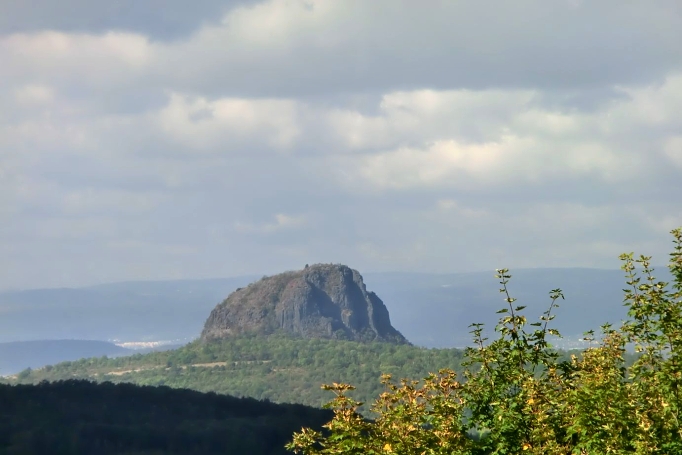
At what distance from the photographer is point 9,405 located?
589 ft

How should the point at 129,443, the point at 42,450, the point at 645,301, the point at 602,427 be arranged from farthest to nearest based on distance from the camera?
the point at 129,443, the point at 42,450, the point at 645,301, the point at 602,427

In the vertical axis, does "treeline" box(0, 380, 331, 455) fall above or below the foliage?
below

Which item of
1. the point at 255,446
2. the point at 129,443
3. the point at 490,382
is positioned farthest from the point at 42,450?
the point at 490,382

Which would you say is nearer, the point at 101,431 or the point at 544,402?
the point at 544,402

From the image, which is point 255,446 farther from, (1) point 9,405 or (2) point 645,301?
(2) point 645,301

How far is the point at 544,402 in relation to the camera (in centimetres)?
3075

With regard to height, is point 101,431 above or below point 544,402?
below

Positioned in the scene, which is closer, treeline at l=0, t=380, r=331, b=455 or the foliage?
the foliage

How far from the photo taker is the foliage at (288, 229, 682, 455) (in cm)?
2900

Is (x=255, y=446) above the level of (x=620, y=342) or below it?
below

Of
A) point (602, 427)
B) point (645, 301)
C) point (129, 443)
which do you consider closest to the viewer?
point (602, 427)

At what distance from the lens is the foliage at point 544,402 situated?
95.1ft

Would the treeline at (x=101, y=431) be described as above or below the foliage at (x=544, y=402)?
below

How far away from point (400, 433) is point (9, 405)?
6484 inches
